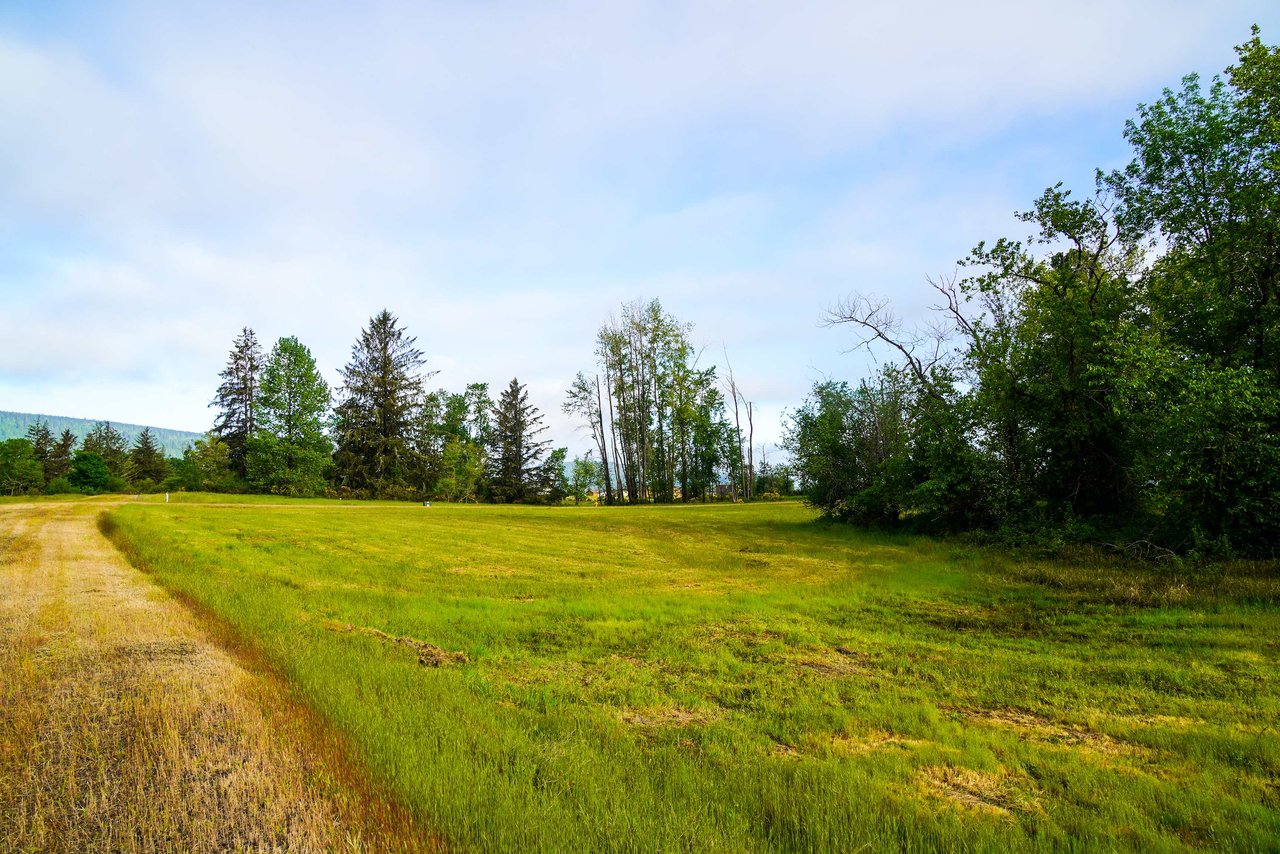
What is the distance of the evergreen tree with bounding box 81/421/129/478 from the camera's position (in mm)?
71562

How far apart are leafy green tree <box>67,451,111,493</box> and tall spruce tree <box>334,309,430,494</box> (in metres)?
31.7

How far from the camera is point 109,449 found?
7788cm

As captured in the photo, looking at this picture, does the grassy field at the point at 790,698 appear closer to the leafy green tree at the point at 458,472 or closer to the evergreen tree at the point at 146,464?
the leafy green tree at the point at 458,472

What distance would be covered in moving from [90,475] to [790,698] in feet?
272

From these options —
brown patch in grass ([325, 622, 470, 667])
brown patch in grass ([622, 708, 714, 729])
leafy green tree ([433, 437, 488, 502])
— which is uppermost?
leafy green tree ([433, 437, 488, 502])

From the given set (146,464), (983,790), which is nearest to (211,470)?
(146,464)

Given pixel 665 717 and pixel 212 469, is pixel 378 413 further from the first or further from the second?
pixel 665 717

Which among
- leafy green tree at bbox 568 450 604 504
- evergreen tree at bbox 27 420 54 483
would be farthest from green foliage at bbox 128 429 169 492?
leafy green tree at bbox 568 450 604 504

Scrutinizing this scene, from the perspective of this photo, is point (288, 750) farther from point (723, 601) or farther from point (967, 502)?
point (967, 502)

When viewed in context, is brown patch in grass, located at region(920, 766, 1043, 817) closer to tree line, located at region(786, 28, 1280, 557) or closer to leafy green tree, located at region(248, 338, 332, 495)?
tree line, located at region(786, 28, 1280, 557)

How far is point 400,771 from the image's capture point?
12.4 feet

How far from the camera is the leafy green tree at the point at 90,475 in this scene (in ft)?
199

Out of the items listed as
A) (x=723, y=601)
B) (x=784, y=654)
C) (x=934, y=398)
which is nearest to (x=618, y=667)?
(x=784, y=654)

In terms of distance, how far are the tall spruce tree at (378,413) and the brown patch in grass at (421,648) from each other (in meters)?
46.0
